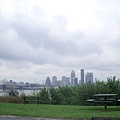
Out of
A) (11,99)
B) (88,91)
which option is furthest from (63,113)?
(11,99)

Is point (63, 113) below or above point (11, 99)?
below

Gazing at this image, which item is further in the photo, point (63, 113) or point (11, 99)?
point (11, 99)

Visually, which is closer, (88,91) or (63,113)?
(63,113)

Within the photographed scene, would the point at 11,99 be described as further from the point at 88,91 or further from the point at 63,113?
the point at 63,113

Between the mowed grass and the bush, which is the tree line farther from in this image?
the mowed grass

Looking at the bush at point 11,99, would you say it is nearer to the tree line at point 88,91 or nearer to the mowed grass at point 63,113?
the tree line at point 88,91

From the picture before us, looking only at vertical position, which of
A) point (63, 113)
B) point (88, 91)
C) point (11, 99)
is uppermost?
point (88, 91)

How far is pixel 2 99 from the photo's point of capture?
87.6 feet

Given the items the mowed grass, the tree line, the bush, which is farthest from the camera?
the tree line

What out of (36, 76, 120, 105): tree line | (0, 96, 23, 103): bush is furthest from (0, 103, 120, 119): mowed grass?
(36, 76, 120, 105): tree line

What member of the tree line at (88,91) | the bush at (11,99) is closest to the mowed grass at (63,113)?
the bush at (11,99)

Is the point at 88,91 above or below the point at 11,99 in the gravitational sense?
above

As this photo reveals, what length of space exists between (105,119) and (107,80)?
629 inches

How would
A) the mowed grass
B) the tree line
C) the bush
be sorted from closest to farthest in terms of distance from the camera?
1. the mowed grass
2. the bush
3. the tree line
